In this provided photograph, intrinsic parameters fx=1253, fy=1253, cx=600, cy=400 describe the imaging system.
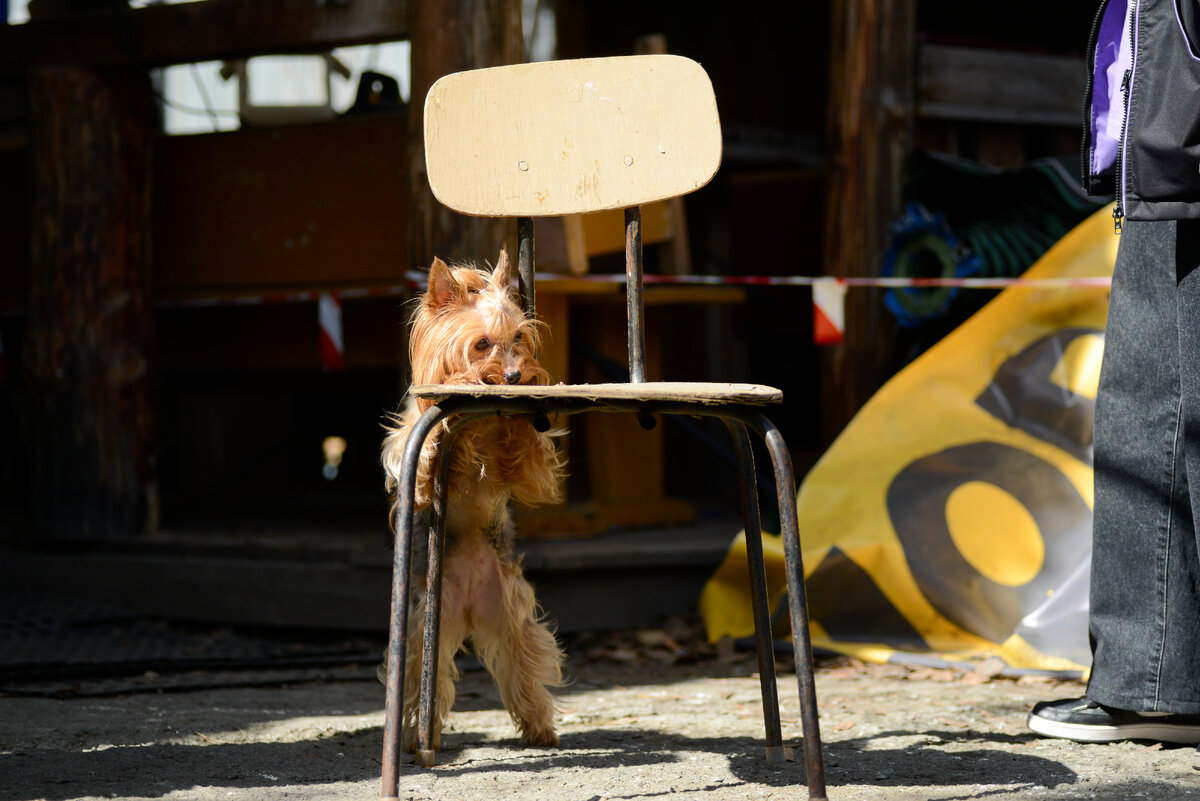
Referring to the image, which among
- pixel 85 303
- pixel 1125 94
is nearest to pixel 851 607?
pixel 1125 94

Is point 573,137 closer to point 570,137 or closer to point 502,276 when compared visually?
point 570,137

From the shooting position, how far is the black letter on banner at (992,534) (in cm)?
373

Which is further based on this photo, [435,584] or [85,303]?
[85,303]

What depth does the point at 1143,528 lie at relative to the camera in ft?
8.82

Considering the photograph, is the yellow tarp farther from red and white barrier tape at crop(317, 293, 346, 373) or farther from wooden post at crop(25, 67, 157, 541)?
wooden post at crop(25, 67, 157, 541)

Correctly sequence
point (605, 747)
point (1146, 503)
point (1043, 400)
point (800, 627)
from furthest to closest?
point (1043, 400)
point (605, 747)
point (1146, 503)
point (800, 627)

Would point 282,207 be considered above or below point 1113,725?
above

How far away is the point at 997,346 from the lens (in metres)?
4.18

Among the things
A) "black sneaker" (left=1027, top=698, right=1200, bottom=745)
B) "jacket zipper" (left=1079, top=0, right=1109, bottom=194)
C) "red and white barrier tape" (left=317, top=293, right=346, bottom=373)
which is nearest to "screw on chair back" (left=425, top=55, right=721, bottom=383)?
"jacket zipper" (left=1079, top=0, right=1109, bottom=194)

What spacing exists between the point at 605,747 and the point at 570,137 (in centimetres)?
134

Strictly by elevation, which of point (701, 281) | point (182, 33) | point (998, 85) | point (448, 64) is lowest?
point (701, 281)

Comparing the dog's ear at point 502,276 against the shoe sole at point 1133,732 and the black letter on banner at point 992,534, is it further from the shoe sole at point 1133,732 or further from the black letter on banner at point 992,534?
the black letter on banner at point 992,534

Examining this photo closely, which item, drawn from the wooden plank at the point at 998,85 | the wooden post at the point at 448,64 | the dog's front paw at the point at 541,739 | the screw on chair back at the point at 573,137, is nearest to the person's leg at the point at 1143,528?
the screw on chair back at the point at 573,137

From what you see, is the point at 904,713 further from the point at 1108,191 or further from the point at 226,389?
the point at 226,389
